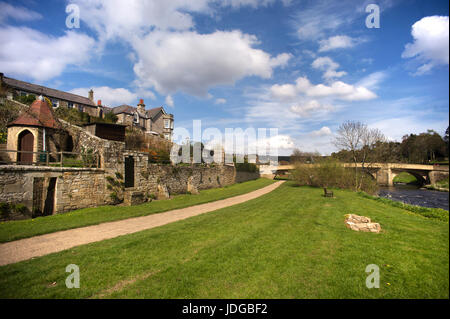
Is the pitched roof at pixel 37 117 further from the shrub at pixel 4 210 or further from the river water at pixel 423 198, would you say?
the river water at pixel 423 198

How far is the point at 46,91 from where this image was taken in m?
35.2

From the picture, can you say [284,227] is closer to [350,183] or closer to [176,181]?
[176,181]

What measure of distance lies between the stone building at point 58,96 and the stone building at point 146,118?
4.05m

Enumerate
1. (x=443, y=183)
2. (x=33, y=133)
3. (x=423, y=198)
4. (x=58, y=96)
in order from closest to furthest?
(x=33, y=133)
(x=423, y=198)
(x=443, y=183)
(x=58, y=96)

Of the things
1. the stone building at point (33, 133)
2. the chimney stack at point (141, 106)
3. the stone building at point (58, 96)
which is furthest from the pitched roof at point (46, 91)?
the stone building at point (33, 133)

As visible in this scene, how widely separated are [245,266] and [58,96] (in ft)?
145

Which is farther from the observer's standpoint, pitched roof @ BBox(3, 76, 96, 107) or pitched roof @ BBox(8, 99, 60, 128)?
pitched roof @ BBox(3, 76, 96, 107)

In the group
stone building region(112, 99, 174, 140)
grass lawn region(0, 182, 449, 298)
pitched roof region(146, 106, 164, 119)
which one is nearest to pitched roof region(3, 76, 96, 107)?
stone building region(112, 99, 174, 140)

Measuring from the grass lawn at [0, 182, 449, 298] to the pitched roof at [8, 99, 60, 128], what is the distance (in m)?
14.0

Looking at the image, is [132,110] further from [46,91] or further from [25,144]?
[25,144]

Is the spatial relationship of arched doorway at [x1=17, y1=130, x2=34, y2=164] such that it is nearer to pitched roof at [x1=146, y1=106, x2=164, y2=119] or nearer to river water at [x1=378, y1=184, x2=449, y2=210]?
pitched roof at [x1=146, y1=106, x2=164, y2=119]

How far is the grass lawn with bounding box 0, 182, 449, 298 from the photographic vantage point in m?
4.14

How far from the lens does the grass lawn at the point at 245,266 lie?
4.14 m

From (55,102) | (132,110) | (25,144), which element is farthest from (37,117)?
(132,110)
